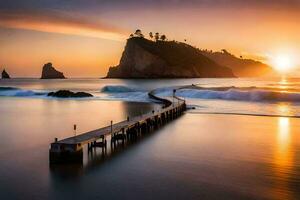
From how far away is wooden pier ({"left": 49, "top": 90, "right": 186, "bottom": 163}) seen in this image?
15.2 m

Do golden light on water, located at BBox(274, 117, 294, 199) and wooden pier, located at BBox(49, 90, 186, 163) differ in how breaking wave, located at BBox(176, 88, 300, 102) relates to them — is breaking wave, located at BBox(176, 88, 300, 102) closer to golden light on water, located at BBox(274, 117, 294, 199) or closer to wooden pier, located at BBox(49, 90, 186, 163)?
wooden pier, located at BBox(49, 90, 186, 163)

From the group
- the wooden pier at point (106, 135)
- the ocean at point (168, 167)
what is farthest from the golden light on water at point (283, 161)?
the wooden pier at point (106, 135)

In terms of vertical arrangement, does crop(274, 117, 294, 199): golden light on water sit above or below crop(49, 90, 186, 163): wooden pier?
below

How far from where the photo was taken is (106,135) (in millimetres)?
18359

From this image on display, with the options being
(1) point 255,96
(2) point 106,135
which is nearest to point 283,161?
(2) point 106,135

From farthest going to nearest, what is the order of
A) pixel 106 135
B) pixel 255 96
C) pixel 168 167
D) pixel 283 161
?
pixel 255 96, pixel 106 135, pixel 283 161, pixel 168 167

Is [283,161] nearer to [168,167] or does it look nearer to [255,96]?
[168,167]

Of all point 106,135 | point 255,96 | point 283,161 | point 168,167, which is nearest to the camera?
point 168,167

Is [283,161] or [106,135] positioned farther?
[106,135]

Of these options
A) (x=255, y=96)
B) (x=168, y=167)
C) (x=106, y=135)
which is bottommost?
(x=255, y=96)

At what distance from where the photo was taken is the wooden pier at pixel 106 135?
15.2 metres

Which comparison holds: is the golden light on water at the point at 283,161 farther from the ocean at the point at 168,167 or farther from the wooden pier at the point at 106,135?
the wooden pier at the point at 106,135

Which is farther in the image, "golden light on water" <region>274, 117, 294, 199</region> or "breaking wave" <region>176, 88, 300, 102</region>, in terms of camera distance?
"breaking wave" <region>176, 88, 300, 102</region>

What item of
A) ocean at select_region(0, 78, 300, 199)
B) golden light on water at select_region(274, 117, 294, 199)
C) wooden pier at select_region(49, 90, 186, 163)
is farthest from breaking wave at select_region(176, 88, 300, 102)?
ocean at select_region(0, 78, 300, 199)
